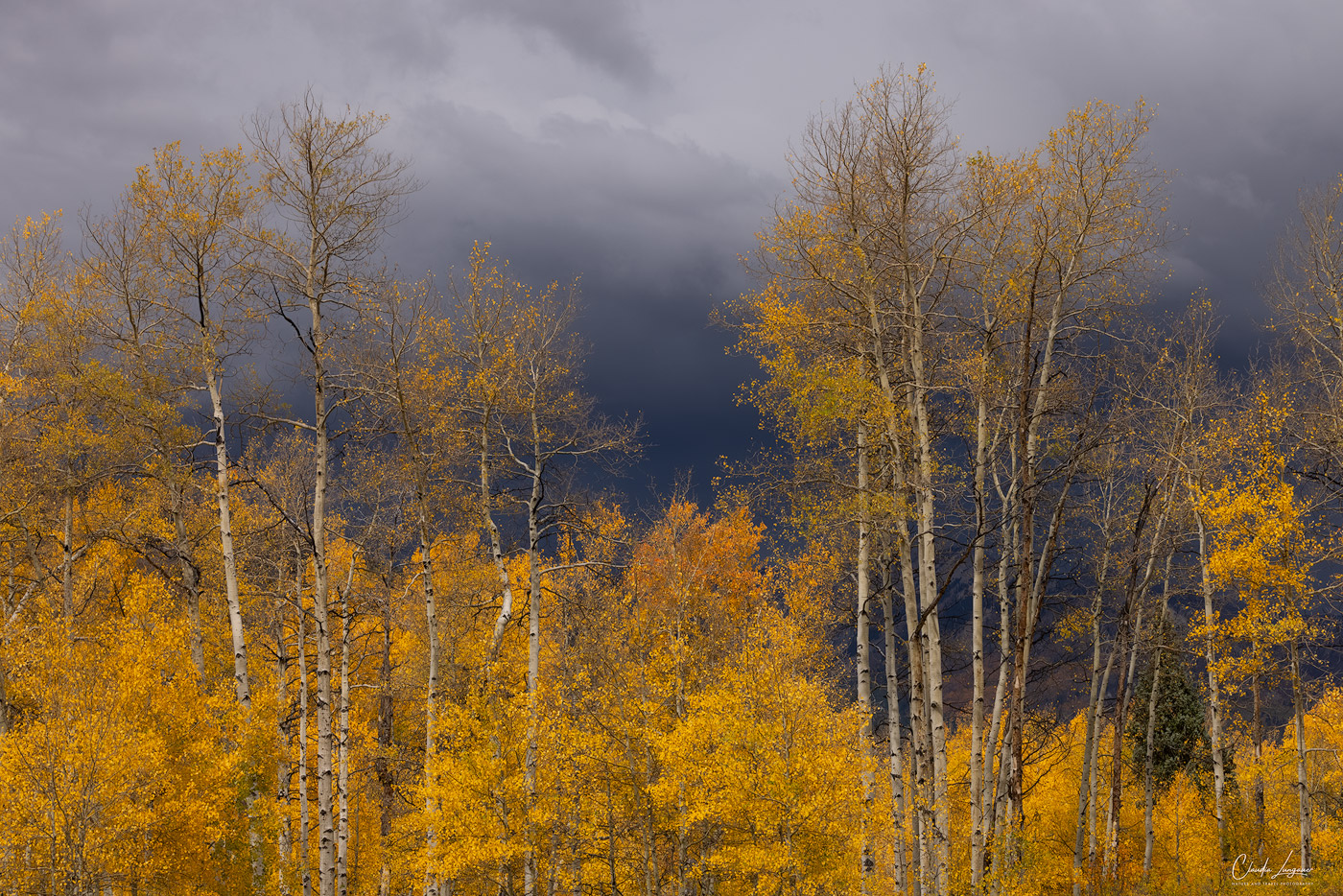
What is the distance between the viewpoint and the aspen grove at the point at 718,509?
13.0 metres

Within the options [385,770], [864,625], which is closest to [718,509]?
[864,625]

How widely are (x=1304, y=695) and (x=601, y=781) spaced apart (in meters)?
15.9

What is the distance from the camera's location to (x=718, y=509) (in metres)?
18.5

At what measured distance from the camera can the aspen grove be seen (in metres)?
13.0

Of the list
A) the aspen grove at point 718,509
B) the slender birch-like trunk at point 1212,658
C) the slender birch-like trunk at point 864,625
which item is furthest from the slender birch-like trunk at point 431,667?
the slender birch-like trunk at point 1212,658

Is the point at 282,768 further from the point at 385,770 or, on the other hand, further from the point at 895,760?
the point at 895,760

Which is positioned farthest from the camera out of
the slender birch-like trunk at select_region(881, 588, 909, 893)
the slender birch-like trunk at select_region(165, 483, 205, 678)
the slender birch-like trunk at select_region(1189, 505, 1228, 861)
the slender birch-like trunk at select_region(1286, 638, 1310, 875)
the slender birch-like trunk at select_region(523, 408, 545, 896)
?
the slender birch-like trunk at select_region(1189, 505, 1228, 861)

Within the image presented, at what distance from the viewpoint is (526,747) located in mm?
17375

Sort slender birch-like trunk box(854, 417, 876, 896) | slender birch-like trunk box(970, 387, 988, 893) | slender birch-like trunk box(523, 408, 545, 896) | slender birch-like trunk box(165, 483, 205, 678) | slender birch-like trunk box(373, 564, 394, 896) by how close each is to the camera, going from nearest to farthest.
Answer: slender birch-like trunk box(970, 387, 988, 893)
slender birch-like trunk box(854, 417, 876, 896)
slender birch-like trunk box(523, 408, 545, 896)
slender birch-like trunk box(165, 483, 205, 678)
slender birch-like trunk box(373, 564, 394, 896)

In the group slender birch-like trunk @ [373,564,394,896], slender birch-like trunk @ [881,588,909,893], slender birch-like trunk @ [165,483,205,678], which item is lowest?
slender birch-like trunk @ [373,564,394,896]

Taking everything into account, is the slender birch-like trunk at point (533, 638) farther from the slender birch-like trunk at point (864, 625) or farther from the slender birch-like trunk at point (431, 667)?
the slender birch-like trunk at point (864, 625)

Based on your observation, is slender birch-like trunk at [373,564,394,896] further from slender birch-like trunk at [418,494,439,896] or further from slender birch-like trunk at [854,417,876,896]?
slender birch-like trunk at [854,417,876,896]

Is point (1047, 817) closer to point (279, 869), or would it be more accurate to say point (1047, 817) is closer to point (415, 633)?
point (415, 633)

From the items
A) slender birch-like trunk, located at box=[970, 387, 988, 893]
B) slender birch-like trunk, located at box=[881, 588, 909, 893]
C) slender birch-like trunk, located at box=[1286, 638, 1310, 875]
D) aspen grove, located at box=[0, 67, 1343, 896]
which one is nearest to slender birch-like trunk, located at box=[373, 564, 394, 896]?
aspen grove, located at box=[0, 67, 1343, 896]
